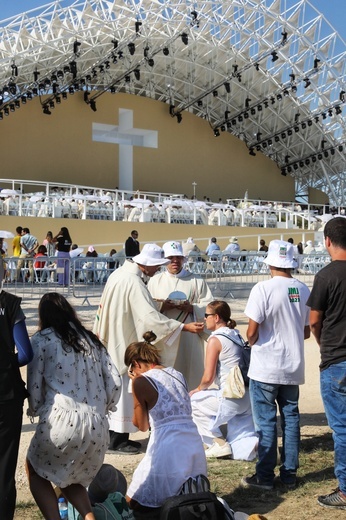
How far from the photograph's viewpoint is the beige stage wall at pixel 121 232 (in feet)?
64.6

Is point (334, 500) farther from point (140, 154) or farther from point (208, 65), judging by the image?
point (140, 154)

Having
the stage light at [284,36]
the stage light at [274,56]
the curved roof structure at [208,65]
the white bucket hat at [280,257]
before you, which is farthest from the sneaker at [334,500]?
the stage light at [274,56]

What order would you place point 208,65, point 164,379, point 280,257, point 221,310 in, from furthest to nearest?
1. point 208,65
2. point 221,310
3. point 280,257
4. point 164,379

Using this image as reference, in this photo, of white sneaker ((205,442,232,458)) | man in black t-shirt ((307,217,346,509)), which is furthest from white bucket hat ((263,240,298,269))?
white sneaker ((205,442,232,458))

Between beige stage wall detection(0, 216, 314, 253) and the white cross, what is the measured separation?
1261 centimetres

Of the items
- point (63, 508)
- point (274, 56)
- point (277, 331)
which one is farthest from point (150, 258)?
point (274, 56)

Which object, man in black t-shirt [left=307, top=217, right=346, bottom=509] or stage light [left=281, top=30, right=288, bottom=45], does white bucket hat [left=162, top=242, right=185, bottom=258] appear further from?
stage light [left=281, top=30, right=288, bottom=45]

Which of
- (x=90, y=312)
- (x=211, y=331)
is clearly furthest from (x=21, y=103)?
(x=211, y=331)

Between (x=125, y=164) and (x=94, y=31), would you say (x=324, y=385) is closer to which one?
(x=94, y=31)

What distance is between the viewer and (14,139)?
3241 centimetres

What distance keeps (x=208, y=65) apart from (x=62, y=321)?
31.6 metres

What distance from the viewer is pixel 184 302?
210 inches

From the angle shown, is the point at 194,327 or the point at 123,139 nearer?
the point at 194,327

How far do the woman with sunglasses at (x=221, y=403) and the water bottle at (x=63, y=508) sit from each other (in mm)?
1594
